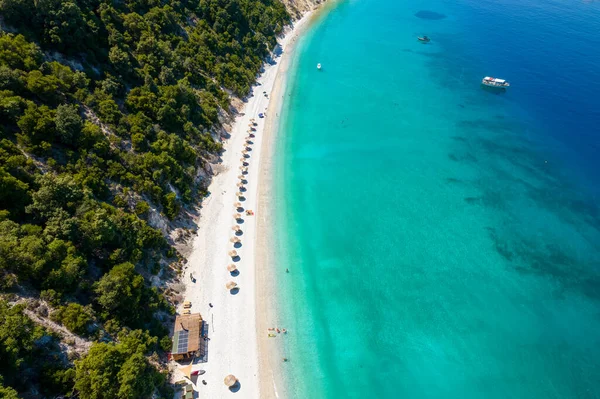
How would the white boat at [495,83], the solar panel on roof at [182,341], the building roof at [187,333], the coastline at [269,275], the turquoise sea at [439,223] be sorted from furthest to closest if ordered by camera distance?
the white boat at [495,83], the turquoise sea at [439,223], the coastline at [269,275], the building roof at [187,333], the solar panel on roof at [182,341]

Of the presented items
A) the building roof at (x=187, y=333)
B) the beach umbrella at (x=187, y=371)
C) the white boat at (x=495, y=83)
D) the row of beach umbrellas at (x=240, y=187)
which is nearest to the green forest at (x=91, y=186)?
the building roof at (x=187, y=333)

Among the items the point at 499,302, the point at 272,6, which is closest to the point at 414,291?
the point at 499,302

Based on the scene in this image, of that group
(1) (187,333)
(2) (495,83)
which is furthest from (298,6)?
(1) (187,333)

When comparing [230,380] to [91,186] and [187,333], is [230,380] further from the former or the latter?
[91,186]

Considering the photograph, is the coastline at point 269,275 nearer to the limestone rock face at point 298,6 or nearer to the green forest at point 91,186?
the green forest at point 91,186

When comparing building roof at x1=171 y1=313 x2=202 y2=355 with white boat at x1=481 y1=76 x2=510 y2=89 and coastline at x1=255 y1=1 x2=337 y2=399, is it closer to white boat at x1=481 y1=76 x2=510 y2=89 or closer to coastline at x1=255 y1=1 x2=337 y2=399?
coastline at x1=255 y1=1 x2=337 y2=399

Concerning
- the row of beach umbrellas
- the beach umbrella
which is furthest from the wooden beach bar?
the row of beach umbrellas

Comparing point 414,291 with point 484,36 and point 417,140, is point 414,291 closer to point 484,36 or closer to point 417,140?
point 417,140
